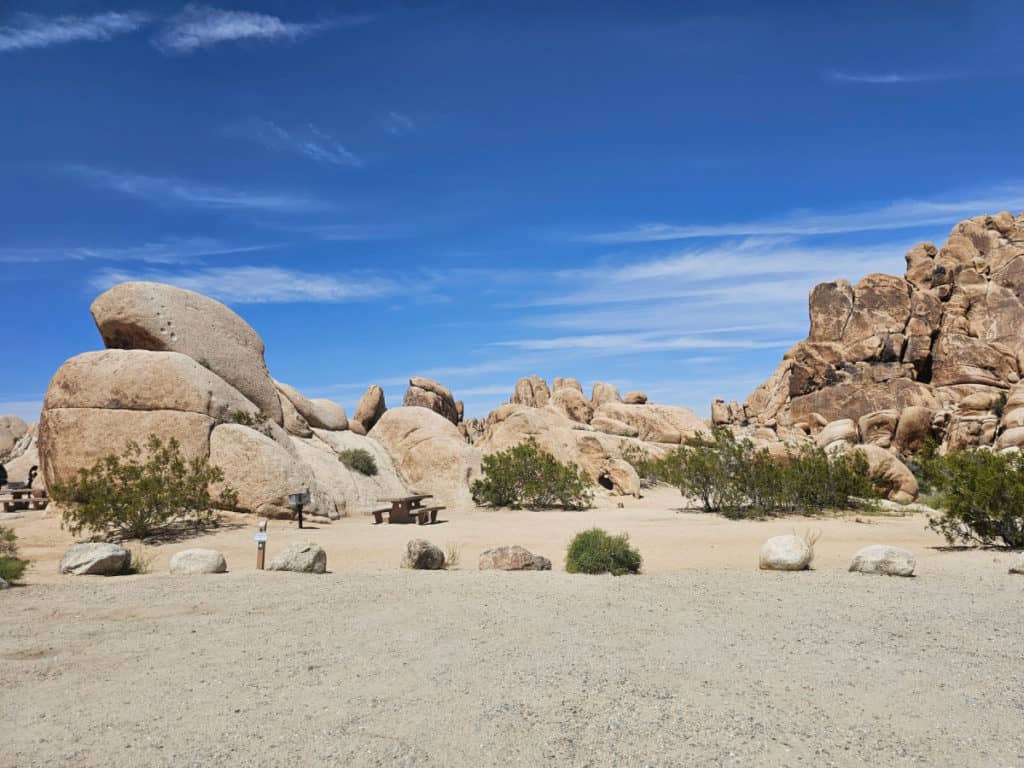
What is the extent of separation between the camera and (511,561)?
1227 centimetres

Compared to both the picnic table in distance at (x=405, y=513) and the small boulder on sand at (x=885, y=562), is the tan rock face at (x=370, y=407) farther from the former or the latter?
the small boulder on sand at (x=885, y=562)

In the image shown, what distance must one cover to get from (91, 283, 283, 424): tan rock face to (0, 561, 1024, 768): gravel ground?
13.9m

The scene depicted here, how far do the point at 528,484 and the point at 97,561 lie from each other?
49.6 feet

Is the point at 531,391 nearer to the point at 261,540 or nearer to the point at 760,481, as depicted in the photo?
the point at 760,481

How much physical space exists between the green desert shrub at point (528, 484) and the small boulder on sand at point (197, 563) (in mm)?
13801

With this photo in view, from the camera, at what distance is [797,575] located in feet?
37.5

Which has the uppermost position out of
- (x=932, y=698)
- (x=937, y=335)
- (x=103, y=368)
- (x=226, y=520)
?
(x=937, y=335)

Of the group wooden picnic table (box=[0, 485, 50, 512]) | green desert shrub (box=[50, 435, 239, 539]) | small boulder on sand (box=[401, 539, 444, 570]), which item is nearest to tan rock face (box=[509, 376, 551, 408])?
wooden picnic table (box=[0, 485, 50, 512])

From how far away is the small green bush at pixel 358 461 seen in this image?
2594 centimetres

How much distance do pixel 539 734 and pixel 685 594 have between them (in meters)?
5.49

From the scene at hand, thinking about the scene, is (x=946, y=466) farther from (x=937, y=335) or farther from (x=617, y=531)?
(x=937, y=335)

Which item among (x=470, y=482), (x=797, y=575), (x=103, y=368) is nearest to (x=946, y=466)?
(x=797, y=575)

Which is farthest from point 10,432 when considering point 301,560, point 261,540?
point 301,560

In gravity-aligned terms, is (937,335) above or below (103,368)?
above
